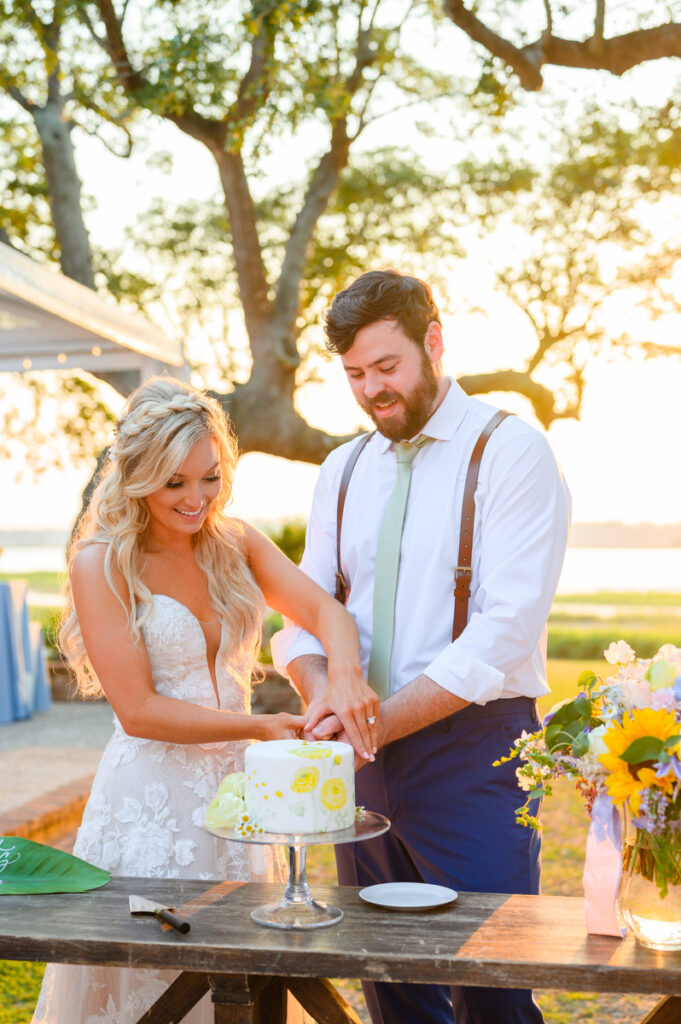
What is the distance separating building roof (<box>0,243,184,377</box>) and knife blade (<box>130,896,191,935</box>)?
12.8ft

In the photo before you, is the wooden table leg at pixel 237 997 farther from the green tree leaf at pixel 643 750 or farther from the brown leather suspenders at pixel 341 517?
the brown leather suspenders at pixel 341 517

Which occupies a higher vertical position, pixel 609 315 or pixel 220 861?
pixel 609 315

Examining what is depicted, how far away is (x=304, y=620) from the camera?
113 inches

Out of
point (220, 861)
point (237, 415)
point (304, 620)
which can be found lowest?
point (220, 861)

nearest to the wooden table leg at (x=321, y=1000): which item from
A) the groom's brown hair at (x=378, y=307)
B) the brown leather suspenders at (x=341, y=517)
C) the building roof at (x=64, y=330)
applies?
the brown leather suspenders at (x=341, y=517)

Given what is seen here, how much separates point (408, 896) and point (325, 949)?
326mm

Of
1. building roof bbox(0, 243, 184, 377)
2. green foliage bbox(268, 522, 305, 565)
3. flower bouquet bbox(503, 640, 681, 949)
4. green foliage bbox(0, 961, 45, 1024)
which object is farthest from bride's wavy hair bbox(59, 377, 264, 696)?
green foliage bbox(268, 522, 305, 565)

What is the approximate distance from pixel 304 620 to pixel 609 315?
908cm

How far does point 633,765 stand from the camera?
1.83 metres

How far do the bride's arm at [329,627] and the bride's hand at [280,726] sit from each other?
6 centimetres

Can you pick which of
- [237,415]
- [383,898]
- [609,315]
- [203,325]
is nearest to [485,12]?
[237,415]

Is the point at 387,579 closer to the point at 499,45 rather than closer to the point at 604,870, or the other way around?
the point at 604,870

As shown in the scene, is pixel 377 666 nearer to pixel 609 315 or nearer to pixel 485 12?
pixel 485 12

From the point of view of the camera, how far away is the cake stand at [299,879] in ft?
6.53
